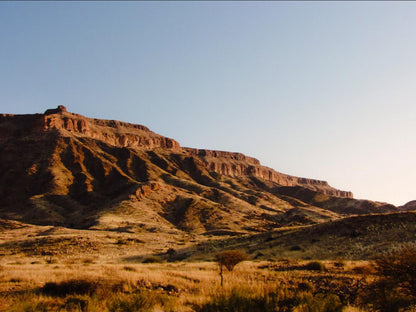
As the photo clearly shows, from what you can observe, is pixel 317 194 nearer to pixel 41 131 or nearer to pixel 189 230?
pixel 189 230

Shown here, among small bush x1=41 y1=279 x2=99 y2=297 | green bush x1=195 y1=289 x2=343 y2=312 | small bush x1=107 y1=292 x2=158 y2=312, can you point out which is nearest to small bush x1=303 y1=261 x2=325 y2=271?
green bush x1=195 y1=289 x2=343 y2=312

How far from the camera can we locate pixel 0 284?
12.7 m

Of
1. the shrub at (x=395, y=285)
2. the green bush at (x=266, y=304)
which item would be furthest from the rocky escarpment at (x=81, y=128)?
the shrub at (x=395, y=285)

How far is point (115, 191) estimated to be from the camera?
110375mm

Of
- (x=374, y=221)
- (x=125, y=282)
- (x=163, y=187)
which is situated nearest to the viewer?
(x=125, y=282)

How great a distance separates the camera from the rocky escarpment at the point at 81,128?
140 m

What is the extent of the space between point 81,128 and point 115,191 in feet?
200

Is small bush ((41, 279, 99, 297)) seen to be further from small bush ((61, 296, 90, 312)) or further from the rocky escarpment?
the rocky escarpment

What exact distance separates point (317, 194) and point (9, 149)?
5998 inches

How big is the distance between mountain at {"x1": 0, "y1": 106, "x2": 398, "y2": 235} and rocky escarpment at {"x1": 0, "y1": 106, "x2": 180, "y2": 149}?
540 millimetres

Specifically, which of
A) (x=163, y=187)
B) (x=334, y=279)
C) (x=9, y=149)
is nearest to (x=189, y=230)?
(x=163, y=187)

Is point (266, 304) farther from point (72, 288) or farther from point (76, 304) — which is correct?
point (72, 288)

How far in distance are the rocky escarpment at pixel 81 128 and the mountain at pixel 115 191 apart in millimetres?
540

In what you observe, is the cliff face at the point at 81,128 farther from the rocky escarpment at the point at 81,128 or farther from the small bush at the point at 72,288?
the small bush at the point at 72,288
